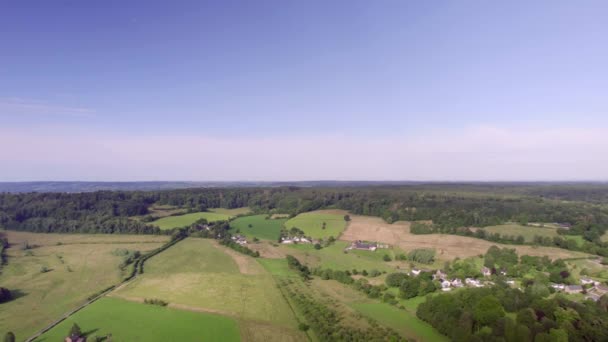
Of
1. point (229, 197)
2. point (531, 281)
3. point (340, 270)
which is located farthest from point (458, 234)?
point (229, 197)

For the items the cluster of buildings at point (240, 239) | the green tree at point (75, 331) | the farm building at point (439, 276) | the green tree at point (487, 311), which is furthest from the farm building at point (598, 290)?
the cluster of buildings at point (240, 239)

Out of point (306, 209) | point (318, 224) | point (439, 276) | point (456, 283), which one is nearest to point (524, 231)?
point (439, 276)

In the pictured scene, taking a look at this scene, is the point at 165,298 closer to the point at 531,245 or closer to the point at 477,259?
the point at 477,259

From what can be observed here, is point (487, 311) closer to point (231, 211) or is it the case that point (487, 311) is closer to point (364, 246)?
point (364, 246)

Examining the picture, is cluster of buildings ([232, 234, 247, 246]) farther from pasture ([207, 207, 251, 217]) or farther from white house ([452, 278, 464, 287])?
white house ([452, 278, 464, 287])

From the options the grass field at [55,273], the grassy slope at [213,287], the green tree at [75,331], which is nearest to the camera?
the green tree at [75,331]

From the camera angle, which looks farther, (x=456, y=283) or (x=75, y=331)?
(x=456, y=283)

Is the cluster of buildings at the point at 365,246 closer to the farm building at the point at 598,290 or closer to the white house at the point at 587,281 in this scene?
the white house at the point at 587,281
